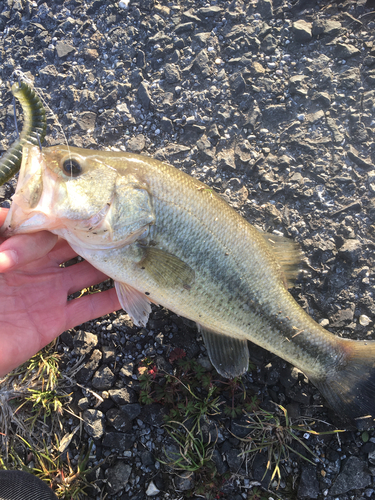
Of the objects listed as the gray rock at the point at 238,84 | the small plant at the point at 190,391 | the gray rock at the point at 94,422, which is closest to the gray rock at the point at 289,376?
the small plant at the point at 190,391

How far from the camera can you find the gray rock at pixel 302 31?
Result: 3.58m

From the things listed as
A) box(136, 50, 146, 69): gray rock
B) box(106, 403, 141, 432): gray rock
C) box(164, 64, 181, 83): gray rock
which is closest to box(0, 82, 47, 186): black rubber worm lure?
box(136, 50, 146, 69): gray rock

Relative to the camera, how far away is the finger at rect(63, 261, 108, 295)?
A: 306cm

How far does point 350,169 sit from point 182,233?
2.09 meters

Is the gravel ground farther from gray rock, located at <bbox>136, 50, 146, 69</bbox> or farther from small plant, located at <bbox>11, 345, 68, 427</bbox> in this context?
small plant, located at <bbox>11, 345, 68, 427</bbox>

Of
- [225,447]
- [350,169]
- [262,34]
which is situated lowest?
[225,447]

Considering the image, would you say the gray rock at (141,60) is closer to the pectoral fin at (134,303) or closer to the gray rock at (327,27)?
the gray rock at (327,27)

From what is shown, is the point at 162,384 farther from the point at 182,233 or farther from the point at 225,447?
the point at 182,233

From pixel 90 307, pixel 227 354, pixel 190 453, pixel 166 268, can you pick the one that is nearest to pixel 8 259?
pixel 90 307

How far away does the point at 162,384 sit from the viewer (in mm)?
3172

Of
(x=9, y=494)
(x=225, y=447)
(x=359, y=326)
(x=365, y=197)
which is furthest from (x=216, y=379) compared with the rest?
(x=365, y=197)

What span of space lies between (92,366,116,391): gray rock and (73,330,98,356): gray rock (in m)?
0.26

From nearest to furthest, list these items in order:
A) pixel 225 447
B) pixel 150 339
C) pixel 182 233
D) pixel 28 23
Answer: pixel 182 233, pixel 225 447, pixel 150 339, pixel 28 23

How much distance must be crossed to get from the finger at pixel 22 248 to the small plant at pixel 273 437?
7.91 ft
